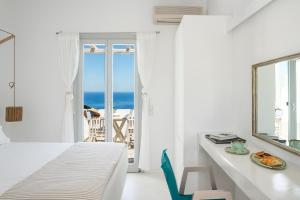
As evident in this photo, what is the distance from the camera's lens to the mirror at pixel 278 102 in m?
1.65

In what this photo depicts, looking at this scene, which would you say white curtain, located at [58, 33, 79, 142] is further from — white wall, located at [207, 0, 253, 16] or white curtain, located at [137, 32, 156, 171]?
white wall, located at [207, 0, 253, 16]

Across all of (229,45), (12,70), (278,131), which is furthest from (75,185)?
(12,70)

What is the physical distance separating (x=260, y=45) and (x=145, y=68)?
197 centimetres

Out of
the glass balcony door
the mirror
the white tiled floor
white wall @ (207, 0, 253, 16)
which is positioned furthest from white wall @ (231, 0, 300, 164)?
the glass balcony door

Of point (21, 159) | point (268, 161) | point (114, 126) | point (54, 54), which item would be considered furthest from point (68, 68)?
point (268, 161)

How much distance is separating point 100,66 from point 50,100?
3.20ft

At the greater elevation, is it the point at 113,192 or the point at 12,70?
the point at 12,70

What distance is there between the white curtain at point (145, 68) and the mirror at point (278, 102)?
1.86m

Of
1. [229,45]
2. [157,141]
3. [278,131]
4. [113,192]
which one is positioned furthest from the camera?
[157,141]

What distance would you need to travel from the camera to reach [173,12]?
3.67m

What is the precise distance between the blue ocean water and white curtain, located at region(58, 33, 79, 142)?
31 cm

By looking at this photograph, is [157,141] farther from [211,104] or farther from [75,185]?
[75,185]

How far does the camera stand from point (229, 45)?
9.22 ft

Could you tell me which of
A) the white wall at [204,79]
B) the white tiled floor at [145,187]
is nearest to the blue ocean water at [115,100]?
the white tiled floor at [145,187]
